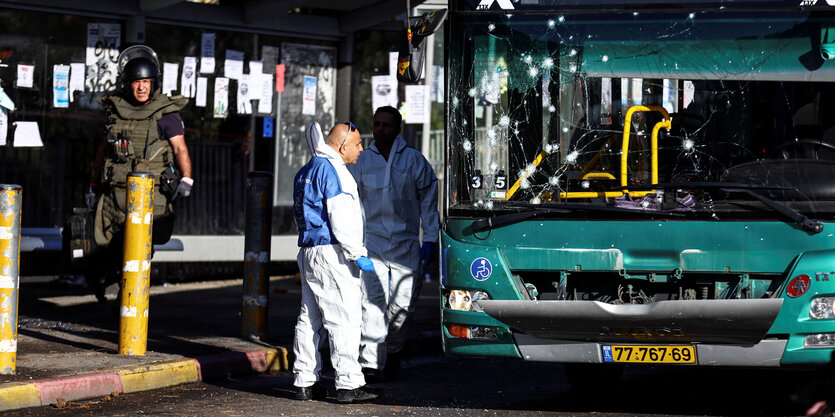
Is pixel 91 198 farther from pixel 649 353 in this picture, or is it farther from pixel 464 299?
pixel 649 353

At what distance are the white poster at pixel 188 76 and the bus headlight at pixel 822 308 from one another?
8399 mm

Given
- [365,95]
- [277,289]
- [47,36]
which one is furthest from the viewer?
[365,95]

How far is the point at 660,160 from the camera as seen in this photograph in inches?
301

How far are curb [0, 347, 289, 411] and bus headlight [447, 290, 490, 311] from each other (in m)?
2.10

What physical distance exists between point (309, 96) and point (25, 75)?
3.54 meters

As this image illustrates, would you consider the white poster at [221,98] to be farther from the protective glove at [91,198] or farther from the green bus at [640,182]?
the green bus at [640,182]

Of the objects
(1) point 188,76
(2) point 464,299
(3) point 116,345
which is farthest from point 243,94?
(2) point 464,299

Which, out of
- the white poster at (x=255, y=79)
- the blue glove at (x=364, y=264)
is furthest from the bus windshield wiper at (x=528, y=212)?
the white poster at (x=255, y=79)

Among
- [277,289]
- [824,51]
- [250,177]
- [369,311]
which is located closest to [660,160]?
[824,51]

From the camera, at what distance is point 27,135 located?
12.9 m

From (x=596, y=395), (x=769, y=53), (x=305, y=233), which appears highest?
(x=769, y=53)

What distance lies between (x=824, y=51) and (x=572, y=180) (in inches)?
61.9

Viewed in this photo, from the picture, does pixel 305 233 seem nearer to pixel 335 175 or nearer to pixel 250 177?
pixel 335 175

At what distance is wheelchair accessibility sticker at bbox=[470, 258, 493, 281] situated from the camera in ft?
24.9
